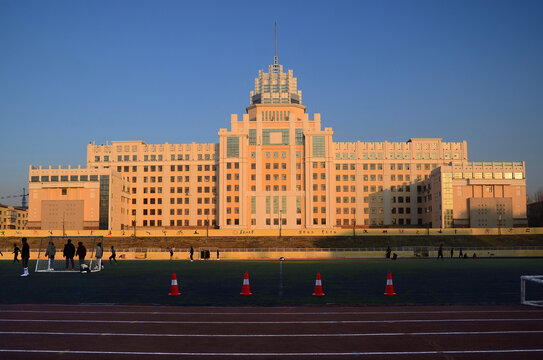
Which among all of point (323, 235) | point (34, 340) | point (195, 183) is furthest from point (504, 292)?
point (195, 183)

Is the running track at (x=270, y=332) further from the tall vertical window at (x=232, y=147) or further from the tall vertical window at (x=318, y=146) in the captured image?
the tall vertical window at (x=318, y=146)

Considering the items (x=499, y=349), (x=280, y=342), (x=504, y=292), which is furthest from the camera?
(x=504, y=292)

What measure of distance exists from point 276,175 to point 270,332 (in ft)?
412

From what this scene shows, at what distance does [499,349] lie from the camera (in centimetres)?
1041

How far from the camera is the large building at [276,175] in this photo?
445ft

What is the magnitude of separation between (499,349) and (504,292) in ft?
39.5

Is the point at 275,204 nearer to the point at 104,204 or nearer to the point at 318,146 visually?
the point at 318,146

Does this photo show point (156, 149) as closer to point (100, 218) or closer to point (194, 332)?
point (100, 218)

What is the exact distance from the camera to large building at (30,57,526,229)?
13550 cm

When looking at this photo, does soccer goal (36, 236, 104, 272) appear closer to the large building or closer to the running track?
the running track

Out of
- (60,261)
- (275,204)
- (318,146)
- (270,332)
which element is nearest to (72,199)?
(275,204)

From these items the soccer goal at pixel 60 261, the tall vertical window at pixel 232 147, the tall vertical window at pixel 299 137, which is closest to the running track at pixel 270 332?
the soccer goal at pixel 60 261

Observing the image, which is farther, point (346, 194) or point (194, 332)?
point (346, 194)

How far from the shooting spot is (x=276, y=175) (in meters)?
138
